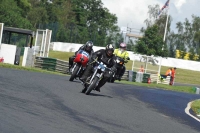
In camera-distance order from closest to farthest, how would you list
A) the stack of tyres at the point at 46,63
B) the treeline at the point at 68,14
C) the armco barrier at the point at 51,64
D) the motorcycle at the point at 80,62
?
the motorcycle at the point at 80,62 → the armco barrier at the point at 51,64 → the stack of tyres at the point at 46,63 → the treeline at the point at 68,14

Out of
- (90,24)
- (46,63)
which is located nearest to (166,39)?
(90,24)

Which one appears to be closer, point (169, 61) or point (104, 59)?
point (104, 59)

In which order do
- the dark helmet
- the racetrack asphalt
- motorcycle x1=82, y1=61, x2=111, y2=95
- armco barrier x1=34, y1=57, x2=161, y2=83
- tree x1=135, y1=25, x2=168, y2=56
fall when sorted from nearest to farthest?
the racetrack asphalt → motorcycle x1=82, y1=61, x2=111, y2=95 → the dark helmet → armco barrier x1=34, y1=57, x2=161, y2=83 → tree x1=135, y1=25, x2=168, y2=56

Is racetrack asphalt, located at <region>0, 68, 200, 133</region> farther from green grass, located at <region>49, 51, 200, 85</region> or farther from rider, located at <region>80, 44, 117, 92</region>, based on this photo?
green grass, located at <region>49, 51, 200, 85</region>

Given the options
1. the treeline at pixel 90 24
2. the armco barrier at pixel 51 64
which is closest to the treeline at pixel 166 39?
the treeline at pixel 90 24

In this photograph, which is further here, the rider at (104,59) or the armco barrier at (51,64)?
the armco barrier at (51,64)

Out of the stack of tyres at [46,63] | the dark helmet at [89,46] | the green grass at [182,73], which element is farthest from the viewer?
the green grass at [182,73]

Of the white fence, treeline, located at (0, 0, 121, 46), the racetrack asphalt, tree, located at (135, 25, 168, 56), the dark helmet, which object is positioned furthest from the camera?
treeline, located at (0, 0, 121, 46)

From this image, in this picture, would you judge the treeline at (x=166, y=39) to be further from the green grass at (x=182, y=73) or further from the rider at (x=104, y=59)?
the rider at (x=104, y=59)

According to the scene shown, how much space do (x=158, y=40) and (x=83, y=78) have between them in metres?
46.1

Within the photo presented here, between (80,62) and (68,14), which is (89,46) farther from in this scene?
(68,14)

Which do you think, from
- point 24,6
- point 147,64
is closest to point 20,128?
point 147,64

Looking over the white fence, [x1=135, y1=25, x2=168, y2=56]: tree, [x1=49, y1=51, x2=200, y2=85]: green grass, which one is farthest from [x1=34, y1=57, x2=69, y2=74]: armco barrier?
the white fence

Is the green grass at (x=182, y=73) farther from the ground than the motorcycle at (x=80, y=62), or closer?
closer
